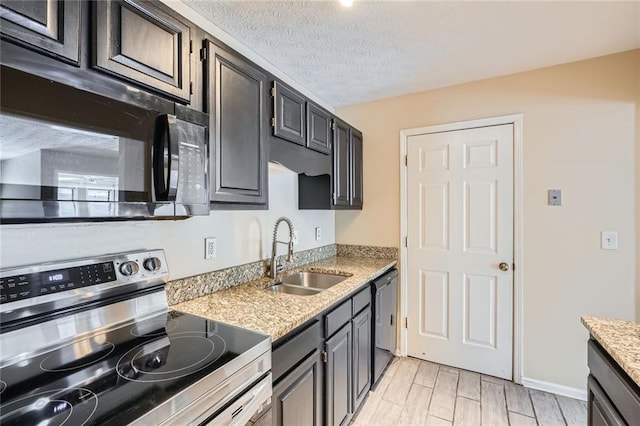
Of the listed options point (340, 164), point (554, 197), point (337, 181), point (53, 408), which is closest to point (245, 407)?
point (53, 408)

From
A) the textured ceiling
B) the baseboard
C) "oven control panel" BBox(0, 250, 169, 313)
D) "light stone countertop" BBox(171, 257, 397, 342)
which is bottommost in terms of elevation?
the baseboard

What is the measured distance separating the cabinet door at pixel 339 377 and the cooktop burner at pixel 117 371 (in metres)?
0.68

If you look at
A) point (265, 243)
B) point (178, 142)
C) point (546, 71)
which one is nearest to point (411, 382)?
point (265, 243)

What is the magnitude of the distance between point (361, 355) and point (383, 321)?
44 cm

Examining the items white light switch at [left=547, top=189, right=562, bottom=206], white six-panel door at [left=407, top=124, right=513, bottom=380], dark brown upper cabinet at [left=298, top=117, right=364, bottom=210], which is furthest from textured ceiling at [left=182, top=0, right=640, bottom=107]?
white light switch at [left=547, top=189, right=562, bottom=206]

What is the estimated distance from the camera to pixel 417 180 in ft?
8.86

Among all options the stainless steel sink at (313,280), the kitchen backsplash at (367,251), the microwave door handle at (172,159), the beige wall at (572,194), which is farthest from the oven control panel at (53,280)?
the beige wall at (572,194)

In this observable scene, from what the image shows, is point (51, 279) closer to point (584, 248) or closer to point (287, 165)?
point (287, 165)

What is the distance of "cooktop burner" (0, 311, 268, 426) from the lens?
0.69 metres

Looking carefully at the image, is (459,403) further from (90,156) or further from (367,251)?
(90,156)

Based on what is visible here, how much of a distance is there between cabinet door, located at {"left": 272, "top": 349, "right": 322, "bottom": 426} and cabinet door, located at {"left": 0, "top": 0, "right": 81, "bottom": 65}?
131 centimetres

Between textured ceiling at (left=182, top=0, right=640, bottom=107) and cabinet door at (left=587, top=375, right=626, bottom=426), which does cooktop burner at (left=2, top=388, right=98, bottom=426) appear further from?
textured ceiling at (left=182, top=0, right=640, bottom=107)

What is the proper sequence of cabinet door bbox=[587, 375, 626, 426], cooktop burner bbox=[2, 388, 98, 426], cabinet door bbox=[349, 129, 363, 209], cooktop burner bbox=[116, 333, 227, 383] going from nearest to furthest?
cooktop burner bbox=[2, 388, 98, 426], cooktop burner bbox=[116, 333, 227, 383], cabinet door bbox=[587, 375, 626, 426], cabinet door bbox=[349, 129, 363, 209]

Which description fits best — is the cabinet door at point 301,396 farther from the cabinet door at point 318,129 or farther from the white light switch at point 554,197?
the white light switch at point 554,197
